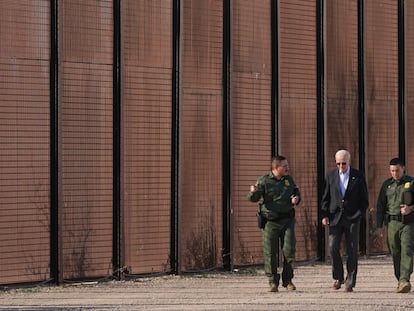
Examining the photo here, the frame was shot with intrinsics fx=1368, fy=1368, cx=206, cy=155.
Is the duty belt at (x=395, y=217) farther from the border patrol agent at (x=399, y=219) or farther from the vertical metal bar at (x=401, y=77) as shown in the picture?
the vertical metal bar at (x=401, y=77)

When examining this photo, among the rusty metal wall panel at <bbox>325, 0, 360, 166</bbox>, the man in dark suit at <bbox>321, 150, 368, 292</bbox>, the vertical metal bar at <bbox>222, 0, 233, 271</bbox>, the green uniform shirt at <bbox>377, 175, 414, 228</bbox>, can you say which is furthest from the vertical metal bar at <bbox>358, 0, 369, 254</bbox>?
the man in dark suit at <bbox>321, 150, 368, 292</bbox>

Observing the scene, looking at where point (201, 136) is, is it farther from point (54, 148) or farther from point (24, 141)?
point (24, 141)

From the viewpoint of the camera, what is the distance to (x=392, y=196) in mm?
17734

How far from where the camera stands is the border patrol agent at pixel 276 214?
17.5 m

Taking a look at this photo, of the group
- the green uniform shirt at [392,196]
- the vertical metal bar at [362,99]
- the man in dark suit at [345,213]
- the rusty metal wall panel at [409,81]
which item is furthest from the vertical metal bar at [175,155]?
the rusty metal wall panel at [409,81]

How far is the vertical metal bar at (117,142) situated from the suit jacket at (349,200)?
3.10 meters

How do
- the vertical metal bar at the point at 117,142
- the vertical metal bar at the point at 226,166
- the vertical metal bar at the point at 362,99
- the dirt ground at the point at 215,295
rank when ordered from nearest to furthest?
the dirt ground at the point at 215,295
the vertical metal bar at the point at 117,142
the vertical metal bar at the point at 226,166
the vertical metal bar at the point at 362,99

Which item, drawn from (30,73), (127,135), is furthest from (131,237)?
(30,73)

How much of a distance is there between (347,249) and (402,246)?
71cm

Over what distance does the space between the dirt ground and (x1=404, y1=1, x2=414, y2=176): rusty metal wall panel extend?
4302 mm

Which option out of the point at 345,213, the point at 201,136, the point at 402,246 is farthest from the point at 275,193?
the point at 201,136

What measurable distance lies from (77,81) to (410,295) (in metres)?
5.35

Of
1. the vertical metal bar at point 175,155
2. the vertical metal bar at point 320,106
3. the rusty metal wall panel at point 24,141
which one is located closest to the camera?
the rusty metal wall panel at point 24,141

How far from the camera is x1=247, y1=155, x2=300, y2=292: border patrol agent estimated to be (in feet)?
57.4
